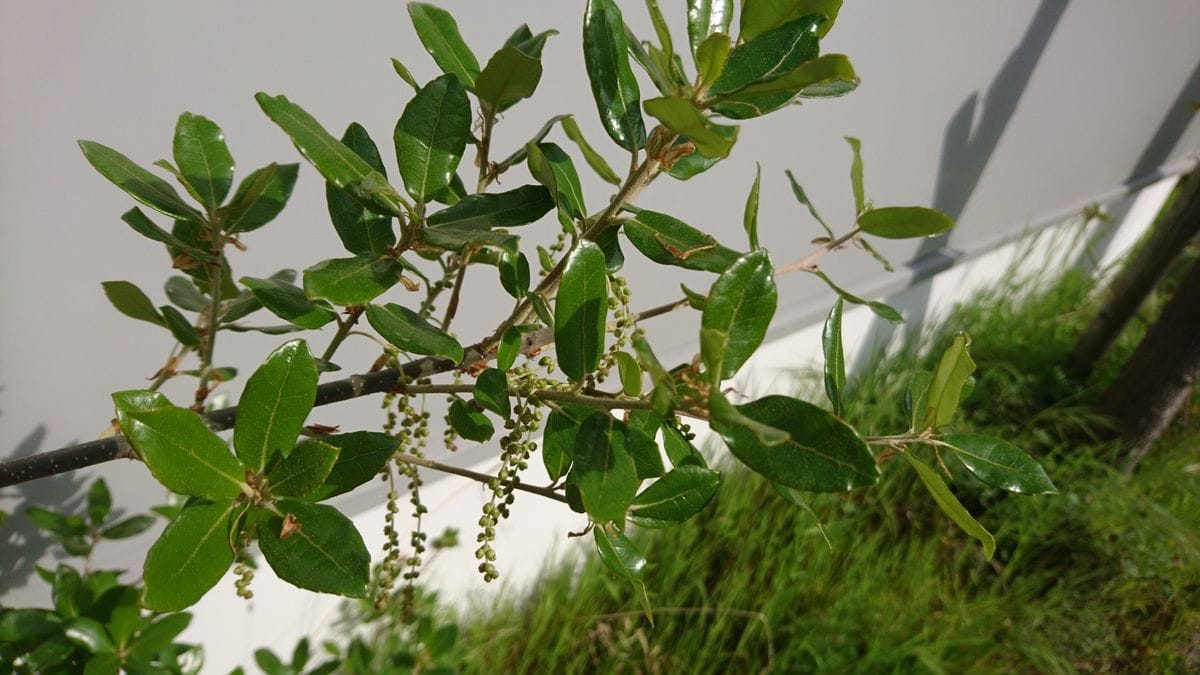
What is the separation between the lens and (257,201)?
1.98 ft

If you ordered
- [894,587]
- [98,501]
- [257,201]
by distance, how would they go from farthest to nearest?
[894,587], [98,501], [257,201]

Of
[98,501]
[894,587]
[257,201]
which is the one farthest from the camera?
[894,587]

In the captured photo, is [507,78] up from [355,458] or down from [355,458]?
up

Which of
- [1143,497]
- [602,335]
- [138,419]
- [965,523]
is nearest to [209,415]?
[138,419]

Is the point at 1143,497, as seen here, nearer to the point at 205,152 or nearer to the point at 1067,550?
the point at 1067,550

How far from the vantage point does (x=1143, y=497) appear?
2238mm

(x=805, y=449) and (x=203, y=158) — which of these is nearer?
(x=805, y=449)

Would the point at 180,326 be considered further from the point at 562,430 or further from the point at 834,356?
the point at 834,356

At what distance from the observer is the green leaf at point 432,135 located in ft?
1.71

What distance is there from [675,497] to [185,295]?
18.8 inches

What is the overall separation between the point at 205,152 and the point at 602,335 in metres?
0.33

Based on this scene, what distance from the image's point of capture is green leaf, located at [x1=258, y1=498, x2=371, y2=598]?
1.39 feet

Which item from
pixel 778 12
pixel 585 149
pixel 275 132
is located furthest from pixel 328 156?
pixel 275 132

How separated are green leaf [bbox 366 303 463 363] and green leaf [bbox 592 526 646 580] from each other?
0.14 m
